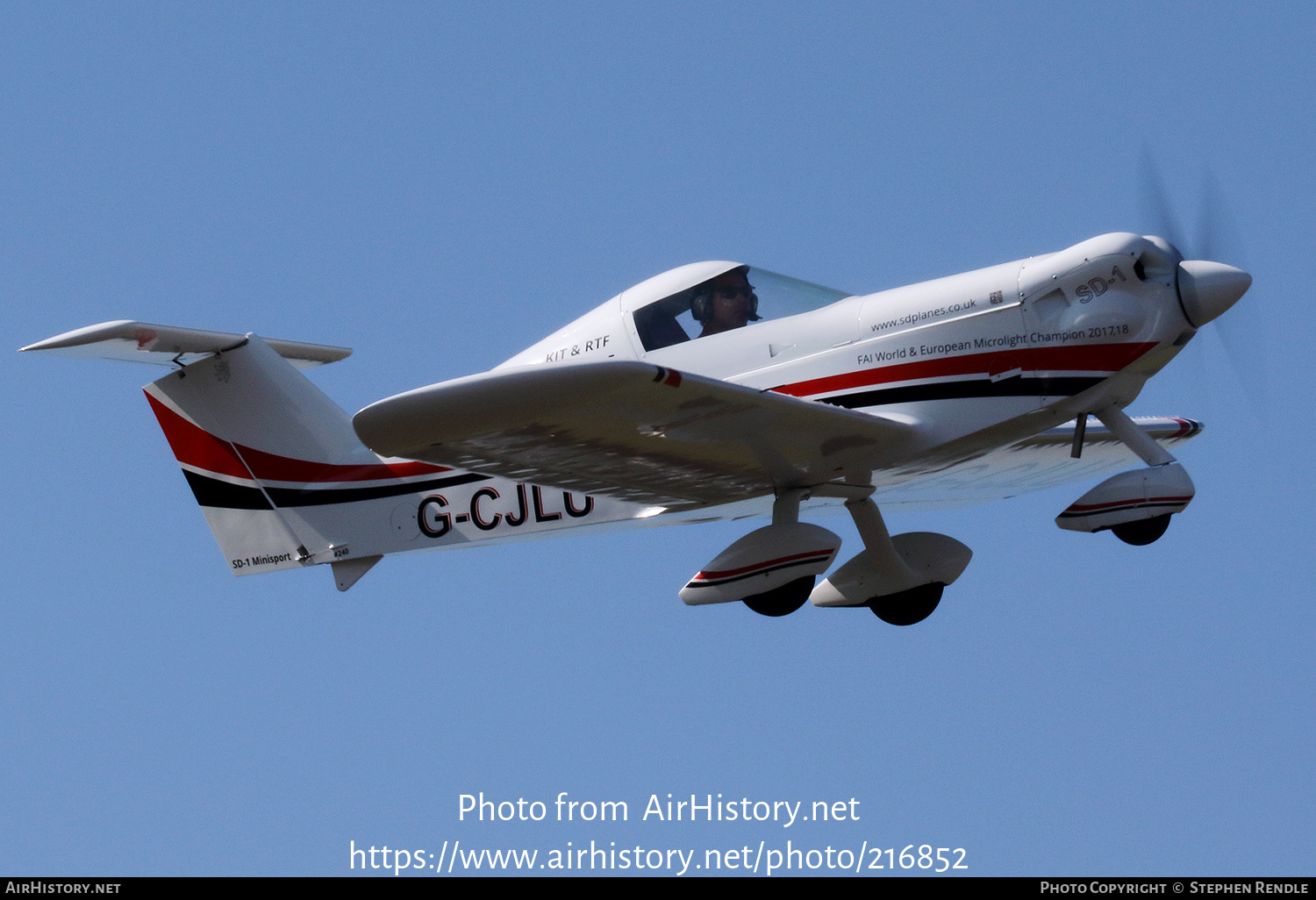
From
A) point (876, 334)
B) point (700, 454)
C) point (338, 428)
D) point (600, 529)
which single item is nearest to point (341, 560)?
point (338, 428)

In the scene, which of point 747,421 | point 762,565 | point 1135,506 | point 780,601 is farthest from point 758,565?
point 1135,506

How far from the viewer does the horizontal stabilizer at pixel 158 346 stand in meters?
10.6

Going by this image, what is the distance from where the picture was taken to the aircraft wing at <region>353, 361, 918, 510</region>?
7.30m

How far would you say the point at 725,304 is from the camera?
32.9 ft

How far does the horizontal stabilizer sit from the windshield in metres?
3.83

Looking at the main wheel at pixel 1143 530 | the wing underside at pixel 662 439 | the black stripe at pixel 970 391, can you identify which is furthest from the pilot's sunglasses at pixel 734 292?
the main wheel at pixel 1143 530

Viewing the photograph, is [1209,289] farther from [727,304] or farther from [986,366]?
[727,304]

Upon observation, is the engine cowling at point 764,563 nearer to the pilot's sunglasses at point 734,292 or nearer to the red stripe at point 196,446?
the pilot's sunglasses at point 734,292

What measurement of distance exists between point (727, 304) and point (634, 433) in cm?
180

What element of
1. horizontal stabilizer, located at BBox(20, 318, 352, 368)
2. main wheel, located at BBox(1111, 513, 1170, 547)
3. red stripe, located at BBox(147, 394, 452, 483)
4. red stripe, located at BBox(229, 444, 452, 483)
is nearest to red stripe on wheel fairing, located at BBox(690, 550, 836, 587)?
main wheel, located at BBox(1111, 513, 1170, 547)

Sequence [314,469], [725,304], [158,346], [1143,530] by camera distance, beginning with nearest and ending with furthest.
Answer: [1143,530] < [725,304] < [158,346] < [314,469]

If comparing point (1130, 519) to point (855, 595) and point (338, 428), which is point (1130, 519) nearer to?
point (855, 595)

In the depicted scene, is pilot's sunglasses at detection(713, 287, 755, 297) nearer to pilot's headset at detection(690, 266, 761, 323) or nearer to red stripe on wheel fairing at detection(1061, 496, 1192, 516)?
pilot's headset at detection(690, 266, 761, 323)
